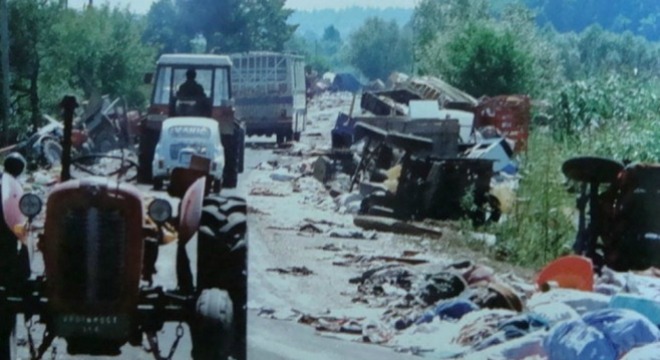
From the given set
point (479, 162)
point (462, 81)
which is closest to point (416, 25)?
point (462, 81)

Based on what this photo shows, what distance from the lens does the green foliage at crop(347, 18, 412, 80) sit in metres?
148

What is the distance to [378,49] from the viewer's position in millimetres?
149750

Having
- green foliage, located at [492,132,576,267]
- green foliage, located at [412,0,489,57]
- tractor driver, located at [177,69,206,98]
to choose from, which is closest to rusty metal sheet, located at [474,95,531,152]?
tractor driver, located at [177,69,206,98]

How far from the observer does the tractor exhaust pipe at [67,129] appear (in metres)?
10.7

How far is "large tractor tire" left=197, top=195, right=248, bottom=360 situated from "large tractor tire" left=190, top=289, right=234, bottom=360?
0.91 m

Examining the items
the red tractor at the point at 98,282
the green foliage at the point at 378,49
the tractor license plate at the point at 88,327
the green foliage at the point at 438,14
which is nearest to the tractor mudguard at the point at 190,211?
the red tractor at the point at 98,282

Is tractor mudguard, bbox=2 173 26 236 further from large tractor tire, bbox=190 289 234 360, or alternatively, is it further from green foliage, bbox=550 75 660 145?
green foliage, bbox=550 75 660 145

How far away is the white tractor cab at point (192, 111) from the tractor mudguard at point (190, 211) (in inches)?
577

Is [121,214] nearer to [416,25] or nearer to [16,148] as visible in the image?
[16,148]

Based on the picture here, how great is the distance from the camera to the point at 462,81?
53.3m

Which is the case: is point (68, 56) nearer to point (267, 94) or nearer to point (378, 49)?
point (267, 94)

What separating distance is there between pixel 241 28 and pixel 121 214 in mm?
92761

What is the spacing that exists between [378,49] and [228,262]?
140045mm

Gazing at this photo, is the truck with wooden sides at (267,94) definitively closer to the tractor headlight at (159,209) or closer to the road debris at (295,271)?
the road debris at (295,271)
